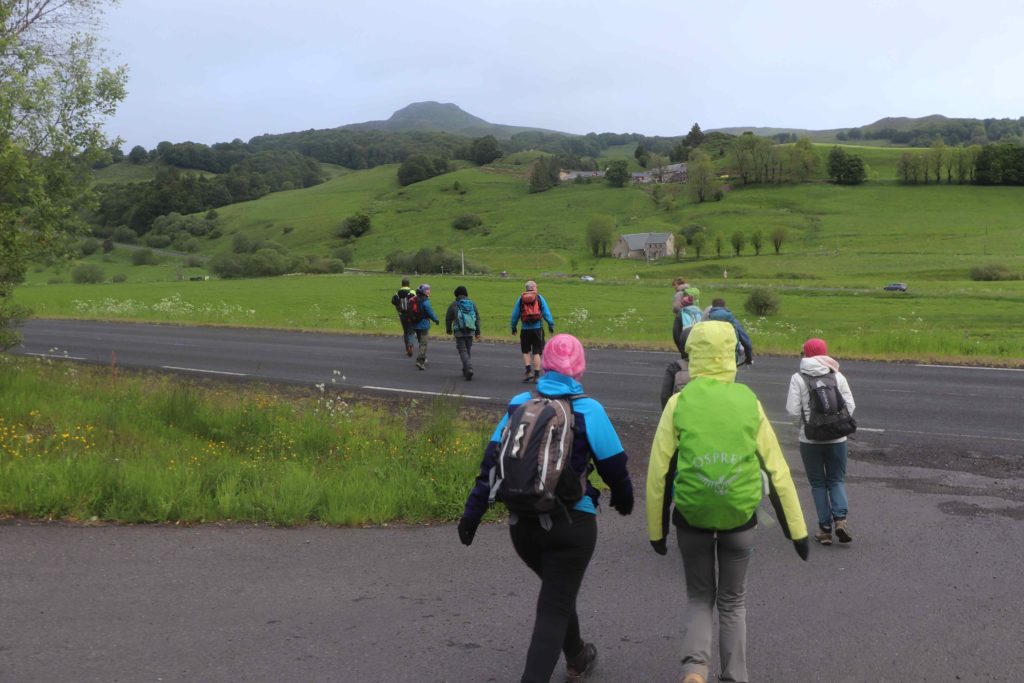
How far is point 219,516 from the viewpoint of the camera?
24.0ft

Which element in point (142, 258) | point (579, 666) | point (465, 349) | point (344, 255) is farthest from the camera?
point (344, 255)

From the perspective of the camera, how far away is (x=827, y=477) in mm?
7129

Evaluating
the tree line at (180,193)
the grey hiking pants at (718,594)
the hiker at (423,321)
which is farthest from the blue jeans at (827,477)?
the tree line at (180,193)

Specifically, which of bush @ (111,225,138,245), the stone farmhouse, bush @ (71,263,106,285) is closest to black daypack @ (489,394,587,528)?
bush @ (71,263,106,285)

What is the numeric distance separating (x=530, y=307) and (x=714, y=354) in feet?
37.8

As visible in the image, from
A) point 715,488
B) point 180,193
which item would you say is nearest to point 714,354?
point 715,488

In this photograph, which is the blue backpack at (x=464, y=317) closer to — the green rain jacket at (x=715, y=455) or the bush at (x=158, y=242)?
the green rain jacket at (x=715, y=455)

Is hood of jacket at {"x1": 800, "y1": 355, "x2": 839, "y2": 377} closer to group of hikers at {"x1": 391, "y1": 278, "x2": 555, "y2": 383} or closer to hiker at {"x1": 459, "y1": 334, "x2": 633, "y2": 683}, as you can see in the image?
hiker at {"x1": 459, "y1": 334, "x2": 633, "y2": 683}

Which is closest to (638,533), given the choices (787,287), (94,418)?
(94,418)

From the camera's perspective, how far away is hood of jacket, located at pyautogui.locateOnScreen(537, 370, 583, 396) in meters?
4.26

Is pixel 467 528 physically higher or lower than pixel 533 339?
higher

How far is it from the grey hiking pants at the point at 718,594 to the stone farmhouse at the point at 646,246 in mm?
100421

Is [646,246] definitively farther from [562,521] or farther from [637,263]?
[562,521]

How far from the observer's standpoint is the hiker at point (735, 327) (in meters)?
8.00
